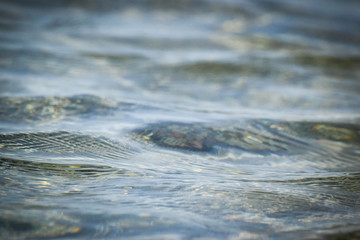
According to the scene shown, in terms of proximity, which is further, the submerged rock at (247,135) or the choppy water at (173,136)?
the submerged rock at (247,135)

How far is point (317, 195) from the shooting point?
157 centimetres

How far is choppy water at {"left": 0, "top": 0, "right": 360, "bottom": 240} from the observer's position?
130cm

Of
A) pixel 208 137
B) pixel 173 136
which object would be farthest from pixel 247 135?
pixel 173 136

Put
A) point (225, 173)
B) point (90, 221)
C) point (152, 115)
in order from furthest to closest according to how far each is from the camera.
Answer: point (152, 115) → point (225, 173) → point (90, 221)

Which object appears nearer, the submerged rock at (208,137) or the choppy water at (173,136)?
the choppy water at (173,136)

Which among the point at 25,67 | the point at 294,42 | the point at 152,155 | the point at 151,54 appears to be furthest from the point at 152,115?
the point at 294,42

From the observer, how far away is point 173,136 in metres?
2.17

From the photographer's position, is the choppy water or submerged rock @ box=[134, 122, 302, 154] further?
submerged rock @ box=[134, 122, 302, 154]

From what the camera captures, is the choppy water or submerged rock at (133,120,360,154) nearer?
the choppy water

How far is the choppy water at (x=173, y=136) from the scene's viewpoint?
51.3 inches

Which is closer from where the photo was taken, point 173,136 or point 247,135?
point 173,136

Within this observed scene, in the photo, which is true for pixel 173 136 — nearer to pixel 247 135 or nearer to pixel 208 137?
pixel 208 137

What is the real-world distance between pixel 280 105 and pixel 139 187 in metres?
2.03

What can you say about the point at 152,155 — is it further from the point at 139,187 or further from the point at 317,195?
the point at 317,195
